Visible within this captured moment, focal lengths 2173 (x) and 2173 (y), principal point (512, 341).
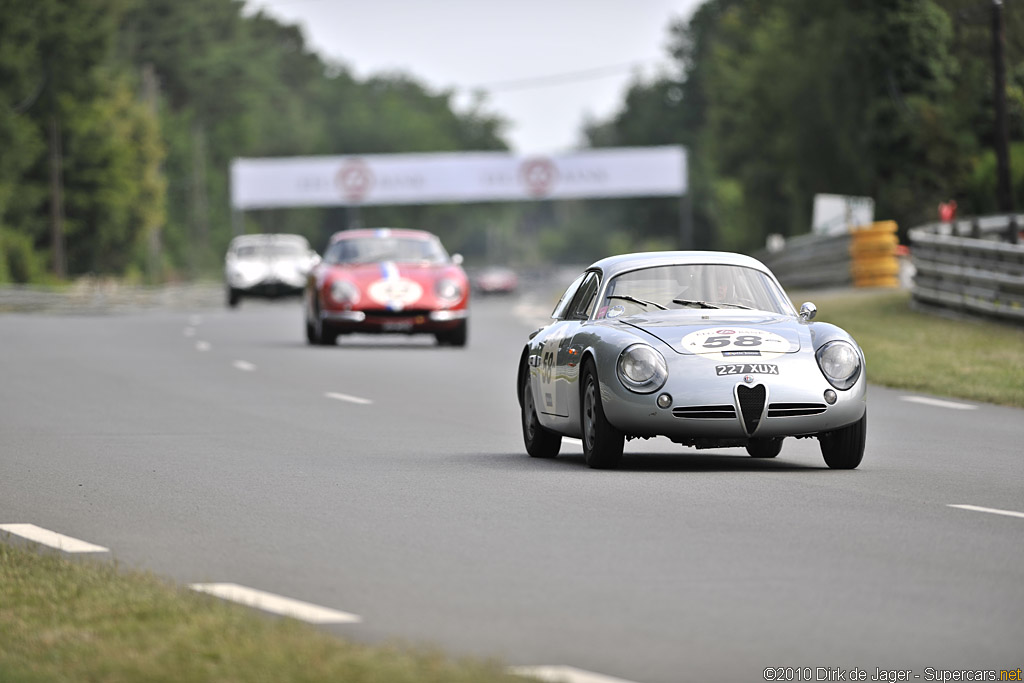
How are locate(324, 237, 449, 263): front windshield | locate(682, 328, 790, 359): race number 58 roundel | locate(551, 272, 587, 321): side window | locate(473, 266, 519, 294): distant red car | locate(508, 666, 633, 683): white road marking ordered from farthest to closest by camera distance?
locate(473, 266, 519, 294): distant red car, locate(324, 237, 449, 263): front windshield, locate(551, 272, 587, 321): side window, locate(682, 328, 790, 359): race number 58 roundel, locate(508, 666, 633, 683): white road marking

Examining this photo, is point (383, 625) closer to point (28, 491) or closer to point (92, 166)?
point (28, 491)

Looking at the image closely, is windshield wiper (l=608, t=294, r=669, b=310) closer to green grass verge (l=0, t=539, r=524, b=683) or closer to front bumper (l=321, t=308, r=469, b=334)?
green grass verge (l=0, t=539, r=524, b=683)

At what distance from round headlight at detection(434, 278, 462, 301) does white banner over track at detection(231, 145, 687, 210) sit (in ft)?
174

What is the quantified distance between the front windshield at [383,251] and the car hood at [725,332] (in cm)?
1733

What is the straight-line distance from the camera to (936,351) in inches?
961

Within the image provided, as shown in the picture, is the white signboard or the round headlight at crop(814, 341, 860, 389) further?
the white signboard

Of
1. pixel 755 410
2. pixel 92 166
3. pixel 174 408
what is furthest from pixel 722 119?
pixel 755 410

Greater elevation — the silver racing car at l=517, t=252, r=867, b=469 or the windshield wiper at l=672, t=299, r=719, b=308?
the windshield wiper at l=672, t=299, r=719, b=308

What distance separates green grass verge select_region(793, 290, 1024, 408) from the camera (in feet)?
67.1

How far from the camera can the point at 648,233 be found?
136 m

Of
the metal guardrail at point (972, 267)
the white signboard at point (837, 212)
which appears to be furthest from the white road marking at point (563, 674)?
the white signboard at point (837, 212)

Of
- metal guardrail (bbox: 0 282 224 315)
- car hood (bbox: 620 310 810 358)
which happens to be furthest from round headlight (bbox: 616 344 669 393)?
metal guardrail (bbox: 0 282 224 315)

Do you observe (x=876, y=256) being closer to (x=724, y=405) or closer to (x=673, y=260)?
(x=673, y=260)

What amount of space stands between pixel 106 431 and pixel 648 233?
394 ft
